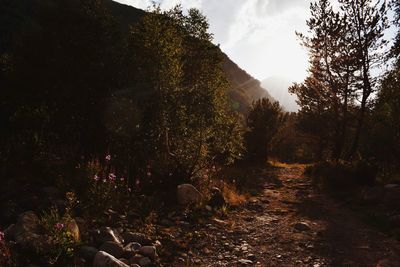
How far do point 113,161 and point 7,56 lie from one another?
5675 mm

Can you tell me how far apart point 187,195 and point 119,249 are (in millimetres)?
4291

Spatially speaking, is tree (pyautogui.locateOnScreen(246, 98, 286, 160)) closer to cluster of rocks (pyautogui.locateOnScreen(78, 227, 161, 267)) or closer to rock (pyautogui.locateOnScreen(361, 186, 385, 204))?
rock (pyautogui.locateOnScreen(361, 186, 385, 204))

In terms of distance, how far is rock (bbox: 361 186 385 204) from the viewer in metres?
11.6

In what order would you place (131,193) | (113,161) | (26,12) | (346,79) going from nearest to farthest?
(131,193) < (113,161) < (346,79) < (26,12)

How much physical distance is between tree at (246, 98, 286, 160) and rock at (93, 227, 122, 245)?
73.8 ft

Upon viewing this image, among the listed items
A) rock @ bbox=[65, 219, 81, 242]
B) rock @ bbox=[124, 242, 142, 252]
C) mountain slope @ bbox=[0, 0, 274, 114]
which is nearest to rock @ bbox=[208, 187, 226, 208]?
rock @ bbox=[124, 242, 142, 252]

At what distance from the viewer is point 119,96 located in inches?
468

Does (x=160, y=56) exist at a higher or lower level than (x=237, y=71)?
lower

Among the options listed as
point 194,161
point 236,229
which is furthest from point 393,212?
point 194,161

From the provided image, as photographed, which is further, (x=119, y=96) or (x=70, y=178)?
(x=119, y=96)

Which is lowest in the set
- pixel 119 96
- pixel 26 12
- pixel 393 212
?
pixel 393 212

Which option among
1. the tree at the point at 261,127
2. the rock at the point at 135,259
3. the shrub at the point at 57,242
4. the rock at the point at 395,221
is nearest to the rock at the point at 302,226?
the rock at the point at 395,221

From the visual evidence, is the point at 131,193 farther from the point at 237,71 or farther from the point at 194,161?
the point at 237,71

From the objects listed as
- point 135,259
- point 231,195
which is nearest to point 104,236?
point 135,259
